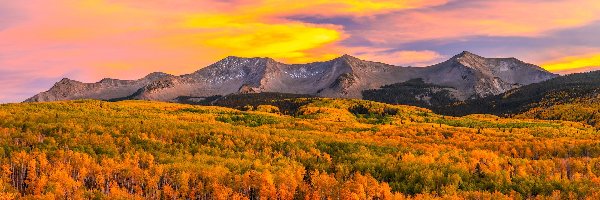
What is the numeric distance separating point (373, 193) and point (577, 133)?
378ft

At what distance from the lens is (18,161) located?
324 feet

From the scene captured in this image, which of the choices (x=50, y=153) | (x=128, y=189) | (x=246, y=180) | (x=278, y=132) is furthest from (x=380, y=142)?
(x=50, y=153)

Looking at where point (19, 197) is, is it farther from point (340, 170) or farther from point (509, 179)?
point (509, 179)

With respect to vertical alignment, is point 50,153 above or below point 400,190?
above

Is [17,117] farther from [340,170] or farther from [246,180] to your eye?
[340,170]

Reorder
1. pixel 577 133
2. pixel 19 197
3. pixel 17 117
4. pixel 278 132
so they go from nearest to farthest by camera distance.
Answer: pixel 19 197 < pixel 17 117 < pixel 278 132 < pixel 577 133

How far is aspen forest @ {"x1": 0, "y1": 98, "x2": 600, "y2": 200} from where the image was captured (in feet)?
307

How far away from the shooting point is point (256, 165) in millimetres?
107250

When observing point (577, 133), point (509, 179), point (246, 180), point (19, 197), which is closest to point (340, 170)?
point (246, 180)

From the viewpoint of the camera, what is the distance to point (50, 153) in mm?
106750

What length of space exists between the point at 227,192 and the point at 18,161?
41.5 m

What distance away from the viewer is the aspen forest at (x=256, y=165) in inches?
3684

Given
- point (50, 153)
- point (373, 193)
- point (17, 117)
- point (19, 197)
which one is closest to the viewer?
point (19, 197)

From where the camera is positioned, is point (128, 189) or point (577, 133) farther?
point (577, 133)
